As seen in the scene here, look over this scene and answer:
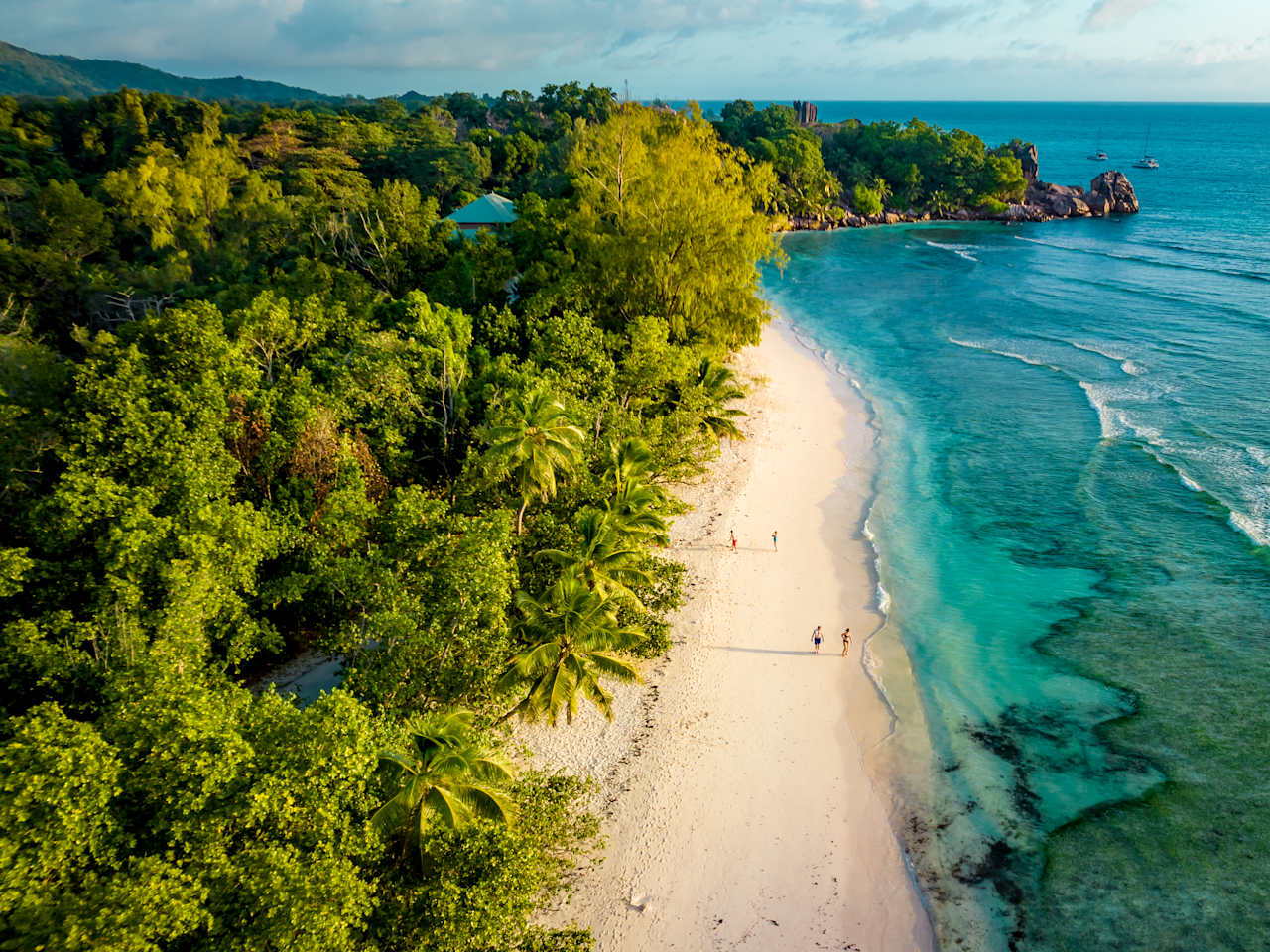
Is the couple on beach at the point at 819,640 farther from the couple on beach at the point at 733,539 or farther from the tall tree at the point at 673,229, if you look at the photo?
the tall tree at the point at 673,229

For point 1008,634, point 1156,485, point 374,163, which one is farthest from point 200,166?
point 1156,485

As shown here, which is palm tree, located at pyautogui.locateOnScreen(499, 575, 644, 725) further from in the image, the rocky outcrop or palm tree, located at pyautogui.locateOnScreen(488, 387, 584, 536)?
the rocky outcrop

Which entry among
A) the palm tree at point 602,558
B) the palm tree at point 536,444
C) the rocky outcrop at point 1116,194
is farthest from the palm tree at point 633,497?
the rocky outcrop at point 1116,194

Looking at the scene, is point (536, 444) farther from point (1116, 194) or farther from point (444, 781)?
point (1116, 194)

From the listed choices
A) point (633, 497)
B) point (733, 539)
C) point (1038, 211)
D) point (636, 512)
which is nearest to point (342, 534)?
point (636, 512)

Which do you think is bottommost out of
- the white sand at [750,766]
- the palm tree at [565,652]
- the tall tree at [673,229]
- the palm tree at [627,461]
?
the white sand at [750,766]
